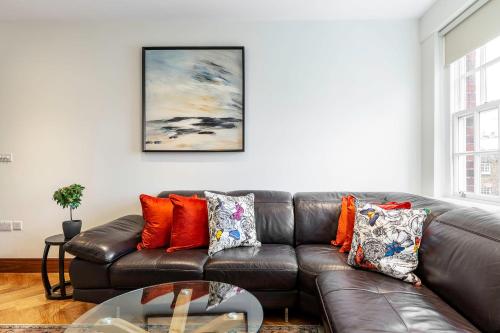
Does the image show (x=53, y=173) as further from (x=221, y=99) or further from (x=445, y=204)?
(x=445, y=204)

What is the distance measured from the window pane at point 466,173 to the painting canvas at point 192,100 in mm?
1924

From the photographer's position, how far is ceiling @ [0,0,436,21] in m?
2.54

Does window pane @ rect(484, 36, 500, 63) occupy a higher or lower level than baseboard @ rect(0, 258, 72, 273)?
higher

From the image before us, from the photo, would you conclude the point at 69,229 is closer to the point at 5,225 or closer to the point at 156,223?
the point at 156,223

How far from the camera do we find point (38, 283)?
104 inches

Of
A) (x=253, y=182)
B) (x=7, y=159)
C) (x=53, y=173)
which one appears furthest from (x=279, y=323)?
(x=7, y=159)

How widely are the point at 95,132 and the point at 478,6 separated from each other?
3.37 meters

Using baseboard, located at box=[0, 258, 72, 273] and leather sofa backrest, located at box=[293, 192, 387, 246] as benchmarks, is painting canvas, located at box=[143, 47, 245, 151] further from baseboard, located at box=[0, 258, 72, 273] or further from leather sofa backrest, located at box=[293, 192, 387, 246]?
baseboard, located at box=[0, 258, 72, 273]

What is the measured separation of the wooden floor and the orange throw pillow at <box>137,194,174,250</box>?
2.23ft

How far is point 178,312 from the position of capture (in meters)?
1.43

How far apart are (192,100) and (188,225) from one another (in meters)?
1.24

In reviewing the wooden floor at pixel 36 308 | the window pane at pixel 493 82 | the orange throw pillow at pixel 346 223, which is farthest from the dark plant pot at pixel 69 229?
the window pane at pixel 493 82

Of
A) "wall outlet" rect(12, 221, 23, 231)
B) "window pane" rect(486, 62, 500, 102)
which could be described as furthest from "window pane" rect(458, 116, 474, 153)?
"wall outlet" rect(12, 221, 23, 231)

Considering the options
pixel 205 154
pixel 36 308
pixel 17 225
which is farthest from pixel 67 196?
pixel 205 154
